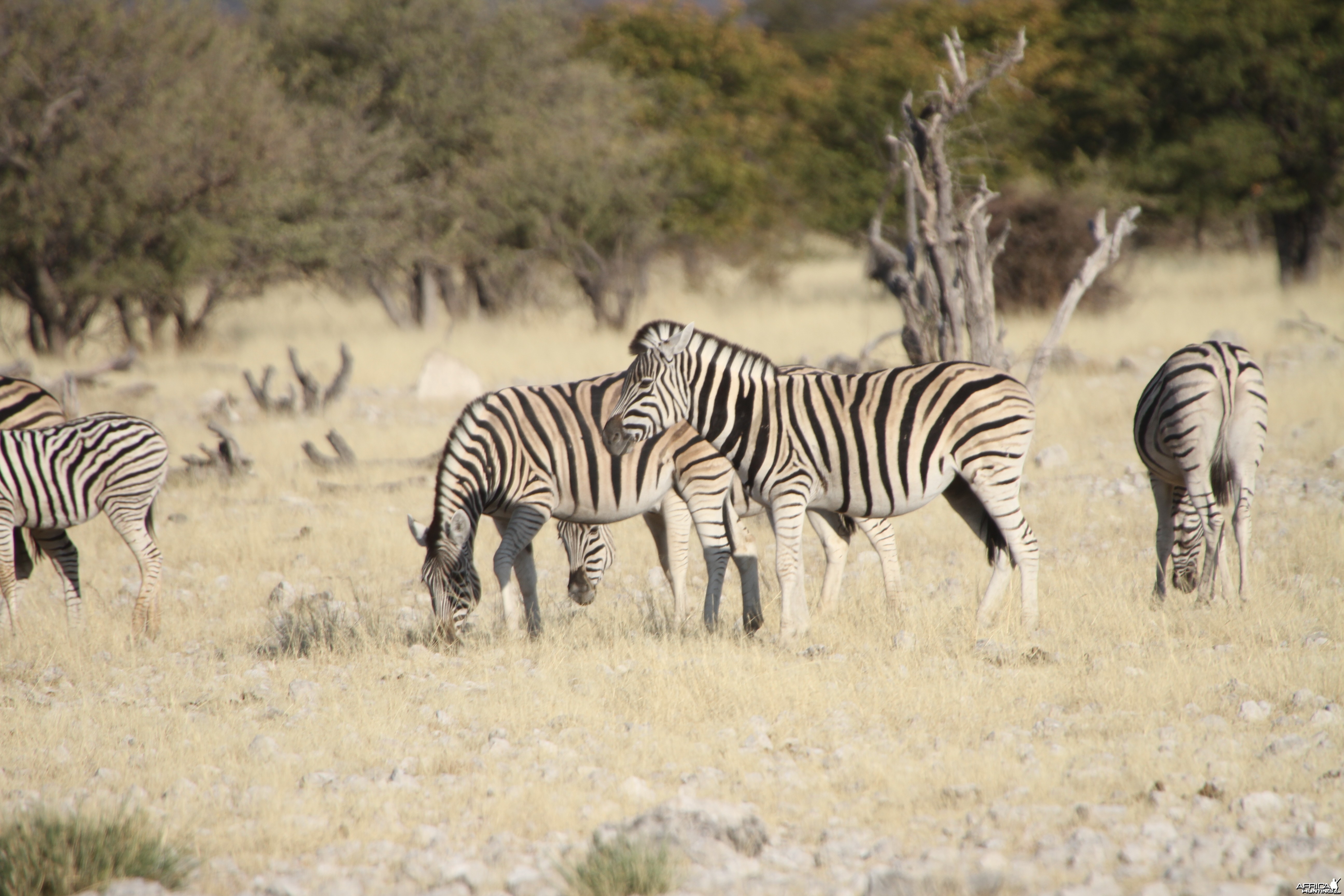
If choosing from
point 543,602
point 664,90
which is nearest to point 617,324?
point 664,90

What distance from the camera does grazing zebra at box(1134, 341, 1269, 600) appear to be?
6742mm

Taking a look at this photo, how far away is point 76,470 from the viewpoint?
759 cm

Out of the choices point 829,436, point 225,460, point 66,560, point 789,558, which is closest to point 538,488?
point 789,558

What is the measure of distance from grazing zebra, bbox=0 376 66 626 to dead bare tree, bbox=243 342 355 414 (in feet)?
22.4

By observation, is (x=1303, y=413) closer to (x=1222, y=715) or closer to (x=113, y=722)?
(x=1222, y=715)

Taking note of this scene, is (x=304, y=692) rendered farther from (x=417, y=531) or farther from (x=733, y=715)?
(x=733, y=715)

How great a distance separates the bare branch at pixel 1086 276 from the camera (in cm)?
1045

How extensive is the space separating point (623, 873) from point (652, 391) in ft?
10.8

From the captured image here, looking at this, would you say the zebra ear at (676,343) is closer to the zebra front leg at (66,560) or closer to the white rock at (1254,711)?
the white rock at (1254,711)

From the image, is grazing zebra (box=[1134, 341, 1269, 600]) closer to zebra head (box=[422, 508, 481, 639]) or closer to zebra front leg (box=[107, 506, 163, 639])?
zebra head (box=[422, 508, 481, 639])

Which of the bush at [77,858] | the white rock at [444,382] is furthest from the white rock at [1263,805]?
the white rock at [444,382]

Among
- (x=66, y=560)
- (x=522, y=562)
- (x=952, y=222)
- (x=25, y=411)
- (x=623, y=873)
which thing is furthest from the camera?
(x=952, y=222)

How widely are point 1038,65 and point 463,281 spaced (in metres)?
19.3

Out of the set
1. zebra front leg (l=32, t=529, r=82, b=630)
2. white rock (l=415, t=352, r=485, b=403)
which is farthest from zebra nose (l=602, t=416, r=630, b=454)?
white rock (l=415, t=352, r=485, b=403)
